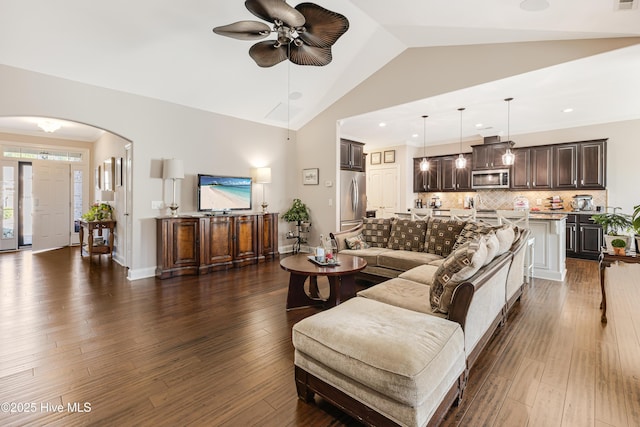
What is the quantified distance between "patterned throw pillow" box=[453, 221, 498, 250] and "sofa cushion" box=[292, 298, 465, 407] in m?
2.19

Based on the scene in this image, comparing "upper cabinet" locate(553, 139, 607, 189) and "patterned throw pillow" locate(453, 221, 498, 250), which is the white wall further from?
"upper cabinet" locate(553, 139, 607, 189)

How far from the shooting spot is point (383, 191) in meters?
9.10

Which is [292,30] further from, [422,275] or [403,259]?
[403,259]

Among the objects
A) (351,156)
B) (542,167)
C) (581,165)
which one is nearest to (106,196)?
(351,156)

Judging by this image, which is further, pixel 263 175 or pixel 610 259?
pixel 263 175

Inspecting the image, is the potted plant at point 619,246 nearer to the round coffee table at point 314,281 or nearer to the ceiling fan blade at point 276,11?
the round coffee table at point 314,281

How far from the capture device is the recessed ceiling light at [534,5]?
289 centimetres

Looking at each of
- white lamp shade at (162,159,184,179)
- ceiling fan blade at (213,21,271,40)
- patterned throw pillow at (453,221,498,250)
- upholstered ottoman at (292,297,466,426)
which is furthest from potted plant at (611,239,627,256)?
white lamp shade at (162,159,184,179)

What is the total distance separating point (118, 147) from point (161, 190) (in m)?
2.09

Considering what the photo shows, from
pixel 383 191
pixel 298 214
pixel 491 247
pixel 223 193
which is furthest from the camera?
pixel 383 191

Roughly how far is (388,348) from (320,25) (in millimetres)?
2709

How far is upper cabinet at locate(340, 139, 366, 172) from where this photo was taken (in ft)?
22.6

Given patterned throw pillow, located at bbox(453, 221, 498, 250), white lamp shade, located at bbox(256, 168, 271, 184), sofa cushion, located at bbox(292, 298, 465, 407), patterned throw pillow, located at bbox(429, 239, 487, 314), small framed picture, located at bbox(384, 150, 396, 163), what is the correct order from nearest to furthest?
sofa cushion, located at bbox(292, 298, 465, 407) → patterned throw pillow, located at bbox(429, 239, 487, 314) → patterned throw pillow, located at bbox(453, 221, 498, 250) → white lamp shade, located at bbox(256, 168, 271, 184) → small framed picture, located at bbox(384, 150, 396, 163)

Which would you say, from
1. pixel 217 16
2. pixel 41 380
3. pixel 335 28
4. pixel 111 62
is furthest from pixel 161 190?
pixel 335 28
